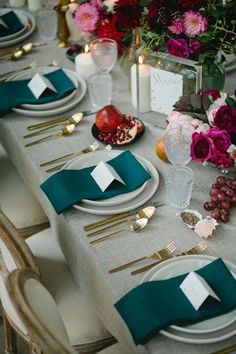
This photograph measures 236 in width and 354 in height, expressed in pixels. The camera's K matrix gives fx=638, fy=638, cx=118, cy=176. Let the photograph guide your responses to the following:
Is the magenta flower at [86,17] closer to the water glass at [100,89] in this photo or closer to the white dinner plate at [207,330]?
the water glass at [100,89]

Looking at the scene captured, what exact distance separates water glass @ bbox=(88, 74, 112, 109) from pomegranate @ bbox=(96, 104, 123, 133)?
0.14m

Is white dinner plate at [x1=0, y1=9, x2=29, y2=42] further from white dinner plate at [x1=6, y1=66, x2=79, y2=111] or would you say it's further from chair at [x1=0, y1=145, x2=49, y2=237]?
chair at [x1=0, y1=145, x2=49, y2=237]

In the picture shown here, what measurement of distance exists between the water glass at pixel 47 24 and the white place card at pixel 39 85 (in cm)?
41

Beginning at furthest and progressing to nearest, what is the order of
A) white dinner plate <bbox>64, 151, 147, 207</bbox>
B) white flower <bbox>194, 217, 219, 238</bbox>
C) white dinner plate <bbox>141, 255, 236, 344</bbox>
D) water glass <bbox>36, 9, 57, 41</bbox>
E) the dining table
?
water glass <bbox>36, 9, 57, 41</bbox>, white dinner plate <bbox>64, 151, 147, 207</bbox>, white flower <bbox>194, 217, 219, 238</bbox>, the dining table, white dinner plate <bbox>141, 255, 236, 344</bbox>

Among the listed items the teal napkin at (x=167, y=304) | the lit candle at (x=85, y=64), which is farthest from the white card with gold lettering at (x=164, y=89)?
the teal napkin at (x=167, y=304)

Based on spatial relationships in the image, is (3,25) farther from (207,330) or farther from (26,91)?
(207,330)

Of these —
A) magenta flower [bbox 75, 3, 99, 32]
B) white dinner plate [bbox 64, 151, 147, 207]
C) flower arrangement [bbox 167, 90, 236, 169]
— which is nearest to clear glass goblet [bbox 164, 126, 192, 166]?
flower arrangement [bbox 167, 90, 236, 169]

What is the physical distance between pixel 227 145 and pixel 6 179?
96 centimetres

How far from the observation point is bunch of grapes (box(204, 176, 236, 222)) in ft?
5.68

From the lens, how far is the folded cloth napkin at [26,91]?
221 centimetres

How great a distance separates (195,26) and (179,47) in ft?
0.33

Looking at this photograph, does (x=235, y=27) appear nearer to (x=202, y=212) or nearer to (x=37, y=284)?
(x=202, y=212)

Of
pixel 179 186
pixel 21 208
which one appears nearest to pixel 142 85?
pixel 179 186

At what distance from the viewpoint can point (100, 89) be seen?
86.2 inches
